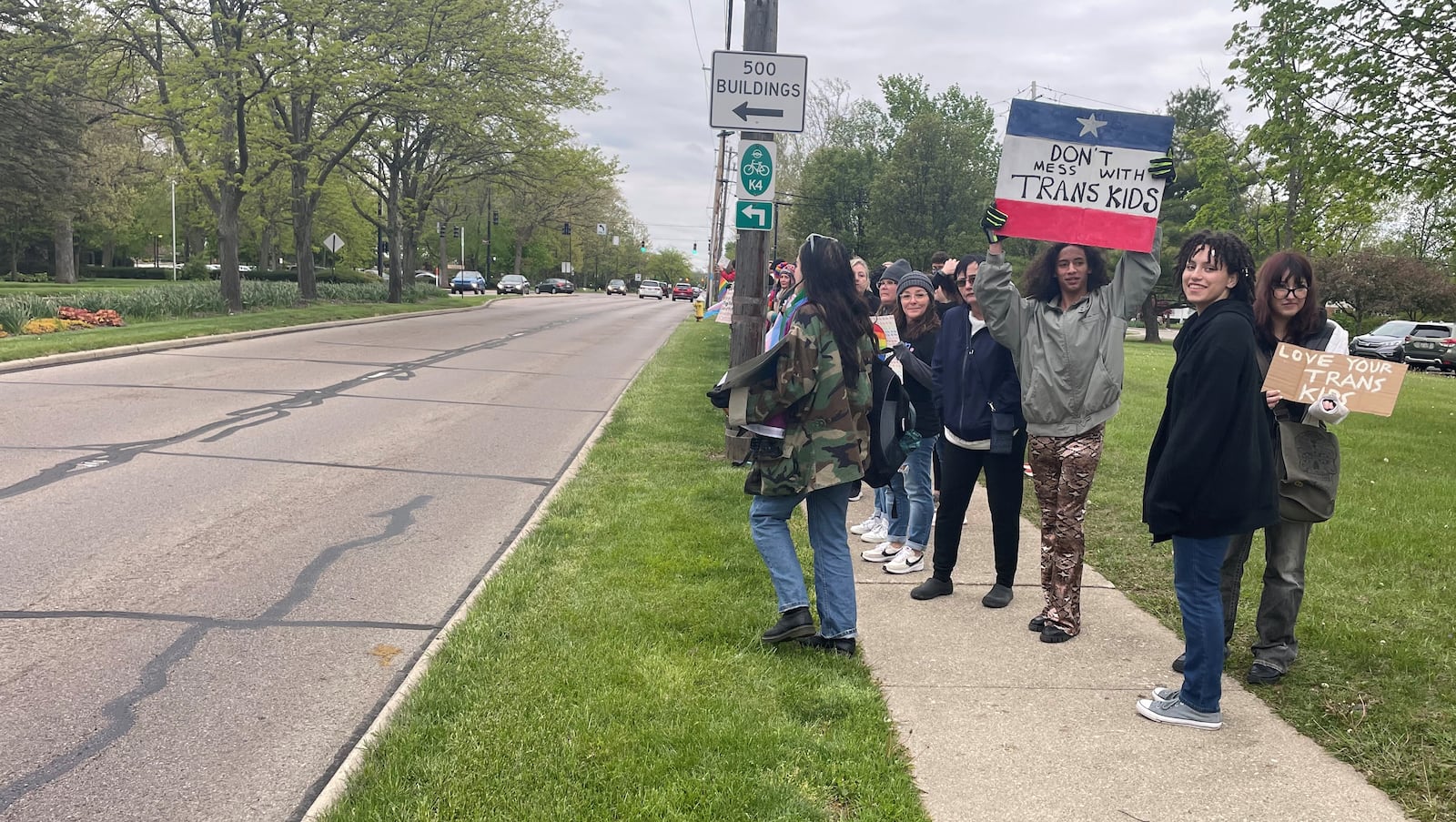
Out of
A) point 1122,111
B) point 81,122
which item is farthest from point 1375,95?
point 81,122

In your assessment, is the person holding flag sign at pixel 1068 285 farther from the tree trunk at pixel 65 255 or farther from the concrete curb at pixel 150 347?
the tree trunk at pixel 65 255

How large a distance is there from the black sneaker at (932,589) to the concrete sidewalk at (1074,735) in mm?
113

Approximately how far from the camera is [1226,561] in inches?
168

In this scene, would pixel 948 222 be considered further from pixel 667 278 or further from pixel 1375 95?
pixel 667 278

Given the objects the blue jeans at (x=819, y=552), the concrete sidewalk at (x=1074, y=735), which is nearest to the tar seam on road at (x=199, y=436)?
the blue jeans at (x=819, y=552)

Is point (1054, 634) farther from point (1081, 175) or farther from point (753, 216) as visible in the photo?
point (753, 216)

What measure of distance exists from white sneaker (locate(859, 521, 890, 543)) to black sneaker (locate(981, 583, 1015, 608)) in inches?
52.5

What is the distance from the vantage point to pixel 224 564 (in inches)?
211

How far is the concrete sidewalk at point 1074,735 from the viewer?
3.04 metres

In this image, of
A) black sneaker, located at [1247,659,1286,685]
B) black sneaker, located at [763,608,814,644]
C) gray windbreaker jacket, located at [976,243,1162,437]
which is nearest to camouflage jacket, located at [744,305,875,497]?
black sneaker, located at [763,608,814,644]

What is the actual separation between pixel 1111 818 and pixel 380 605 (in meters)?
3.60

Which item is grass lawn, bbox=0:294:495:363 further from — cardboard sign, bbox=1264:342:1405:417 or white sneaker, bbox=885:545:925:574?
cardboard sign, bbox=1264:342:1405:417

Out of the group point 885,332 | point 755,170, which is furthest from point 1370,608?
point 755,170

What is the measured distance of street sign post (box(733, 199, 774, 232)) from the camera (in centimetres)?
825
